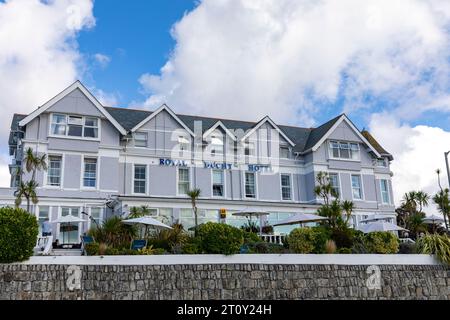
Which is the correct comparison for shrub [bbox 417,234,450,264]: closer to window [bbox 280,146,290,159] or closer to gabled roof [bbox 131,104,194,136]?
window [bbox 280,146,290,159]

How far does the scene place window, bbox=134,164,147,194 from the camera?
29984mm

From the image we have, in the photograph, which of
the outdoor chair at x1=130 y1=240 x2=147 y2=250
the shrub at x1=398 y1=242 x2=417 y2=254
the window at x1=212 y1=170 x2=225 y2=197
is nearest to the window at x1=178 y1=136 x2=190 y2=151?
the window at x1=212 y1=170 x2=225 y2=197

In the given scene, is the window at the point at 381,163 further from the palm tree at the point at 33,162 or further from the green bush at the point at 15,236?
the green bush at the point at 15,236

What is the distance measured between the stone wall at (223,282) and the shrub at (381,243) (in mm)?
1398

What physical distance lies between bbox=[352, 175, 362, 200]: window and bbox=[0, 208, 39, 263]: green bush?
82.4 feet

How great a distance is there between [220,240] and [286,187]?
17.6 meters

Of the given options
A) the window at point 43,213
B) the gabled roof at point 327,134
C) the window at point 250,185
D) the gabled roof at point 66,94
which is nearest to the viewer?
the window at point 43,213

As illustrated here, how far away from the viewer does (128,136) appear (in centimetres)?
3041

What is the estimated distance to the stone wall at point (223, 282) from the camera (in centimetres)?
1491

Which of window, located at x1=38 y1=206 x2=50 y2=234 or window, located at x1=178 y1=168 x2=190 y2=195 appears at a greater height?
window, located at x1=178 y1=168 x2=190 y2=195

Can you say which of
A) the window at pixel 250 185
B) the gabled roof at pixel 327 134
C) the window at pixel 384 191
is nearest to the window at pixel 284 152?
the gabled roof at pixel 327 134

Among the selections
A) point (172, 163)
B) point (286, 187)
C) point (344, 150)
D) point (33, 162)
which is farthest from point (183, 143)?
point (344, 150)

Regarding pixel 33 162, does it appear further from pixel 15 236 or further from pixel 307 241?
pixel 307 241
